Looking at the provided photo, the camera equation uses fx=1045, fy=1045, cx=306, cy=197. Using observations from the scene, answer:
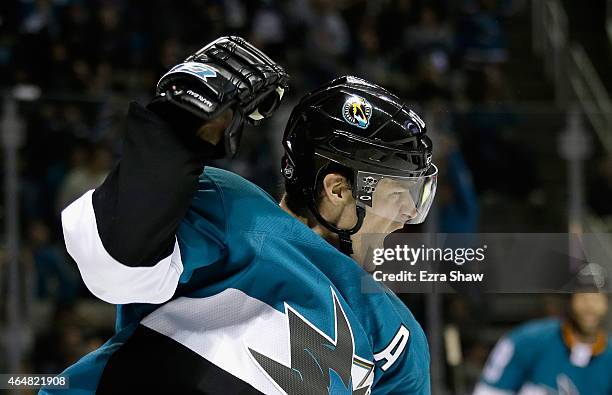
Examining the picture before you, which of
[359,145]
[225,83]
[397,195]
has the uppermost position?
[225,83]

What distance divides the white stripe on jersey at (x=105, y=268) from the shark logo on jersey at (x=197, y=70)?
216 mm

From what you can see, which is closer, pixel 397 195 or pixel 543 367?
pixel 397 195

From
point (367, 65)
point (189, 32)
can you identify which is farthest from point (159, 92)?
point (367, 65)

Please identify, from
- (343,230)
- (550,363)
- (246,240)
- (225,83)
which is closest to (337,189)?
(343,230)

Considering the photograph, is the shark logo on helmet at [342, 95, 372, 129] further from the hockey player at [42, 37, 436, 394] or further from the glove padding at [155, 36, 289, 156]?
the glove padding at [155, 36, 289, 156]

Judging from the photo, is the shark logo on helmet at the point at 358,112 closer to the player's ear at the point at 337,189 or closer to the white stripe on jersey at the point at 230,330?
the player's ear at the point at 337,189

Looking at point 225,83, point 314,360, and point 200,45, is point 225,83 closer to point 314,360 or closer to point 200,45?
point 314,360

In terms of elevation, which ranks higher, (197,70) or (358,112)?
(197,70)

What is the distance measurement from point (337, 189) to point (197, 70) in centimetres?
41

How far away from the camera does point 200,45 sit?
4.82 m

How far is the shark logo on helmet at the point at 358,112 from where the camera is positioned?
1.71 metres

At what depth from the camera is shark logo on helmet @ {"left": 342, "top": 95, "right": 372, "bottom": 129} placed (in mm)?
1711

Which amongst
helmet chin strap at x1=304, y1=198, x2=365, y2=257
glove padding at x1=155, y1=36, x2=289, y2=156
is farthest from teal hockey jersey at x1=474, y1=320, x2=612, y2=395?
glove padding at x1=155, y1=36, x2=289, y2=156

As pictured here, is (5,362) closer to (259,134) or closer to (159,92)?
(259,134)
